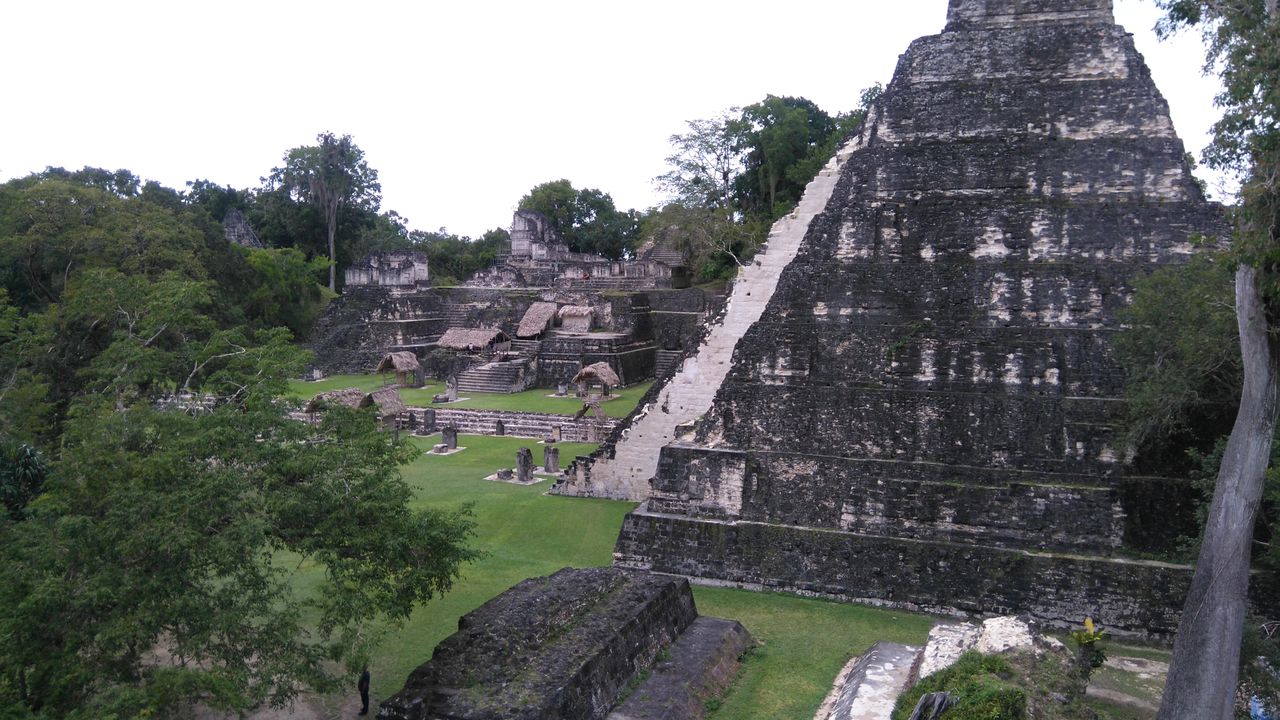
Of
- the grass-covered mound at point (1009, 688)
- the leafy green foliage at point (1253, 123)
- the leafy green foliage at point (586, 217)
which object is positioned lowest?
the grass-covered mound at point (1009, 688)

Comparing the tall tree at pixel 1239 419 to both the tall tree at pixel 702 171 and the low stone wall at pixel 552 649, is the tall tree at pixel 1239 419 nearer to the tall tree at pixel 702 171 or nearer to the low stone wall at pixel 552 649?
the low stone wall at pixel 552 649

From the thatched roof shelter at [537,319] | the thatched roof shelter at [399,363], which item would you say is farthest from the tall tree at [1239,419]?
the thatched roof shelter at [537,319]

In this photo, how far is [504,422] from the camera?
2416 centimetres

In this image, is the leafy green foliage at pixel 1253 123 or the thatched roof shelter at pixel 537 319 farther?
the thatched roof shelter at pixel 537 319

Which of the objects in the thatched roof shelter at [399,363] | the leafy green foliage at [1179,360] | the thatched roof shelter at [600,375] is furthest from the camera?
the thatched roof shelter at [399,363]

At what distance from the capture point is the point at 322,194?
49.7 meters

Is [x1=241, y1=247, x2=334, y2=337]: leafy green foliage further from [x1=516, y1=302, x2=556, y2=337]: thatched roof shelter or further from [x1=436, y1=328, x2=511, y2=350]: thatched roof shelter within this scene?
[x1=516, y1=302, x2=556, y2=337]: thatched roof shelter

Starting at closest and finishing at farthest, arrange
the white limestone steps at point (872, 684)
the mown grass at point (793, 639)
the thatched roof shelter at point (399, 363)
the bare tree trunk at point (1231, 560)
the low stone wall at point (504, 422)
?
the bare tree trunk at point (1231, 560) < the white limestone steps at point (872, 684) < the mown grass at point (793, 639) < the low stone wall at point (504, 422) < the thatched roof shelter at point (399, 363)

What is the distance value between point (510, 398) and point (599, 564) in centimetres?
1643

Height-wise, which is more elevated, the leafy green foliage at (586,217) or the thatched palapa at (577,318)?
the leafy green foliage at (586,217)

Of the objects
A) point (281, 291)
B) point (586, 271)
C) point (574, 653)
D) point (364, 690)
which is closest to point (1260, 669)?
point (574, 653)

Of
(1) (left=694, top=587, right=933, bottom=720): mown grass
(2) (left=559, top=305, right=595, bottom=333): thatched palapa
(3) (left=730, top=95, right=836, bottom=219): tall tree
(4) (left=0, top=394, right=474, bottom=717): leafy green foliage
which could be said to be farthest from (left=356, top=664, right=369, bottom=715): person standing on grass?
(3) (left=730, top=95, right=836, bottom=219): tall tree

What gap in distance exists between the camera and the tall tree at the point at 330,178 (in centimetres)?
4859

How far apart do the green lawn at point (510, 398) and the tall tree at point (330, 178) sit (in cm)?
1618
